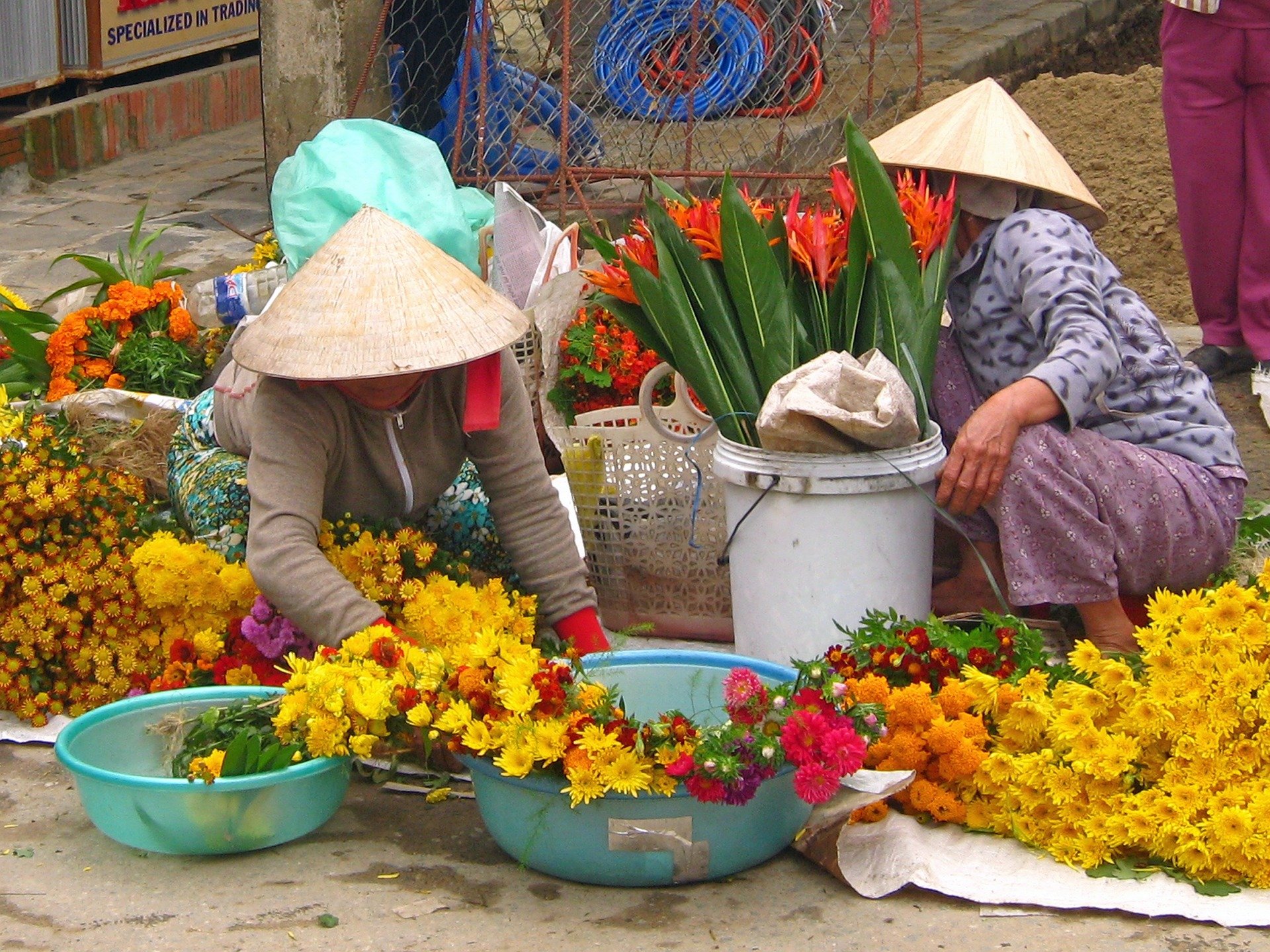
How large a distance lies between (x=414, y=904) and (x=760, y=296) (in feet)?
3.90

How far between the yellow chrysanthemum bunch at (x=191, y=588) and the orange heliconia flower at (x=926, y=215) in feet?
4.30

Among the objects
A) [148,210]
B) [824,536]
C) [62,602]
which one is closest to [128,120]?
[148,210]

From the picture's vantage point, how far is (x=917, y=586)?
2.80 m

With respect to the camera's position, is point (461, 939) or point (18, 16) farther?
point (18, 16)

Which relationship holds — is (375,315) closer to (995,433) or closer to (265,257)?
(995,433)

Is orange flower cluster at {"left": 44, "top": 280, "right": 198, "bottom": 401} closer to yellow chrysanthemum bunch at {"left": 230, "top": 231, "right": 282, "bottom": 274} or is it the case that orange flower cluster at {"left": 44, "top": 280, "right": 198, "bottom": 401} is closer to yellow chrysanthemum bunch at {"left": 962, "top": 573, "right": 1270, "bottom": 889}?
yellow chrysanthemum bunch at {"left": 230, "top": 231, "right": 282, "bottom": 274}

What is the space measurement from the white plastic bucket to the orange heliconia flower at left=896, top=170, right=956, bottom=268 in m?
0.33

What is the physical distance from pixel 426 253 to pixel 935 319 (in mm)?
886

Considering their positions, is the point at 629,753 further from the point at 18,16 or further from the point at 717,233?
the point at 18,16

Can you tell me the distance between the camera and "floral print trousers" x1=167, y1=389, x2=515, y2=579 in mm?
3033

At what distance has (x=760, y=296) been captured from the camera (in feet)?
9.05

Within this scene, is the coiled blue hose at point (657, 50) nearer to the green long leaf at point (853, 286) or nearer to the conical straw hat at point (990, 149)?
the conical straw hat at point (990, 149)

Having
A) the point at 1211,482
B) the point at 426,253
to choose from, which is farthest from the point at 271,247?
the point at 1211,482

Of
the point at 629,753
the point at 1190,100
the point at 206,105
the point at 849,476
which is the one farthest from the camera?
the point at 206,105
